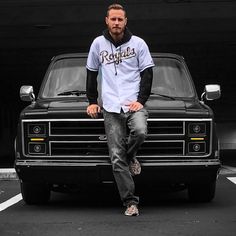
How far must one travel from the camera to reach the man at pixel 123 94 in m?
6.66

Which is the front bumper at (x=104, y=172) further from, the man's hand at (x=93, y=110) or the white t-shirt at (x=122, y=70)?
the white t-shirt at (x=122, y=70)

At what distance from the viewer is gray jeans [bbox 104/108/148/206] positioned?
6641mm

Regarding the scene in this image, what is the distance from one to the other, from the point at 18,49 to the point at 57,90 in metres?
18.9

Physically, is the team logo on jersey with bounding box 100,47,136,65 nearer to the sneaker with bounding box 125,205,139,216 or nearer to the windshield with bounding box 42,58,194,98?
the windshield with bounding box 42,58,194,98

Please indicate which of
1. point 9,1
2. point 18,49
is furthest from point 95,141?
point 18,49

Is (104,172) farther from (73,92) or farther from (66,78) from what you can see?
(66,78)

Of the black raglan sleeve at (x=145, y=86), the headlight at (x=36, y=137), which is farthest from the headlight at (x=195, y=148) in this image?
the headlight at (x=36, y=137)

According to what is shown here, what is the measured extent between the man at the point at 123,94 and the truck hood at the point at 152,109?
0.28 metres

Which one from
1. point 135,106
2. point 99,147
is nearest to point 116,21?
point 135,106

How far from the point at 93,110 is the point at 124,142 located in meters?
0.46

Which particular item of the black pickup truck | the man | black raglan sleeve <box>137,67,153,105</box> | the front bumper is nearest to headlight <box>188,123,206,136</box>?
the black pickup truck

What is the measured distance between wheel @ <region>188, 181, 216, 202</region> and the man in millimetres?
1009

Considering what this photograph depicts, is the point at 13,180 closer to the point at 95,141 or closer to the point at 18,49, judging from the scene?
the point at 95,141

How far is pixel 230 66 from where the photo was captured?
1238 inches
